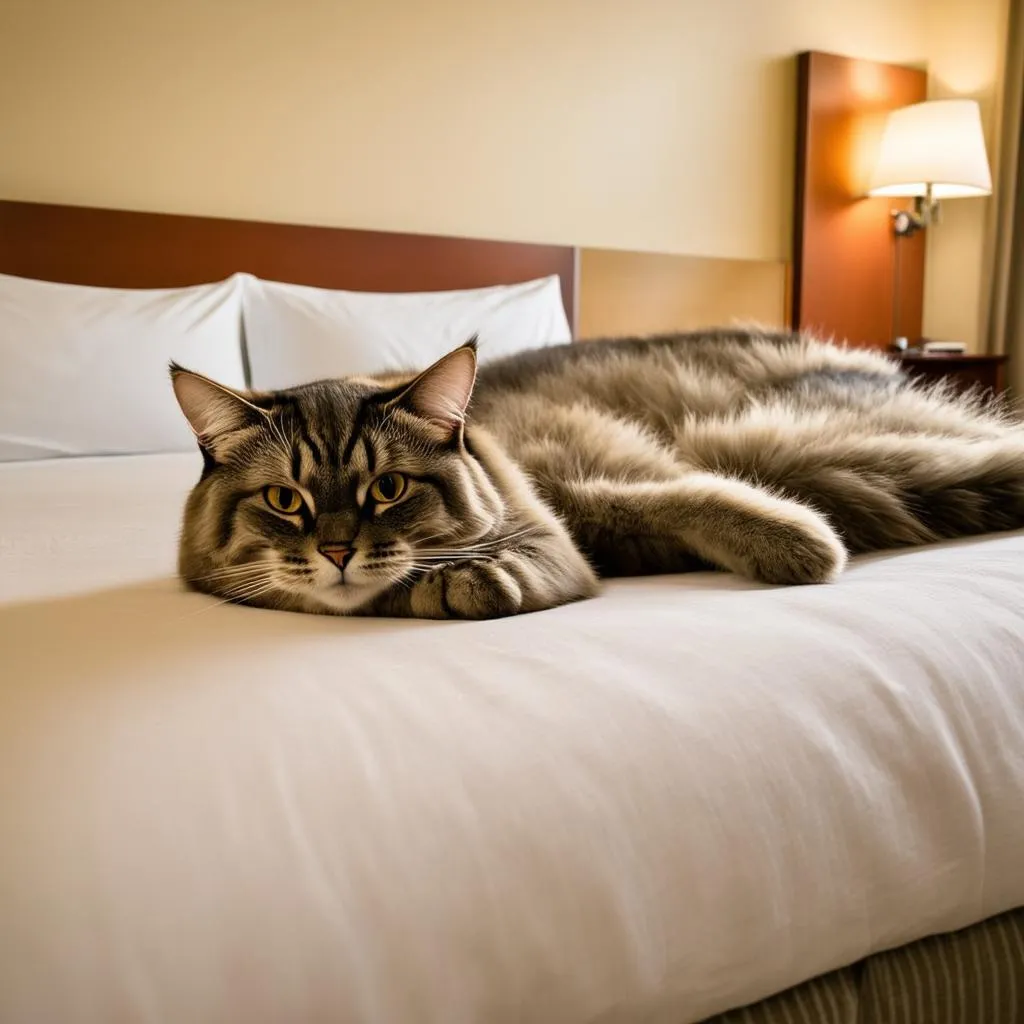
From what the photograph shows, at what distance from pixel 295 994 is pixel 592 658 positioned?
12.2 inches

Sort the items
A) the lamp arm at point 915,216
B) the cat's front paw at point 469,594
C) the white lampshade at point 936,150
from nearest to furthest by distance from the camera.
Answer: the cat's front paw at point 469,594, the white lampshade at point 936,150, the lamp arm at point 915,216

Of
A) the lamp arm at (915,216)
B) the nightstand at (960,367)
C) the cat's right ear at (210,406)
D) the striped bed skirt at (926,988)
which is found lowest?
the striped bed skirt at (926,988)

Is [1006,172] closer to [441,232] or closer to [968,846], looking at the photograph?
[441,232]

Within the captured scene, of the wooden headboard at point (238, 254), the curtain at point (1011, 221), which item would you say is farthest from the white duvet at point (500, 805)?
the curtain at point (1011, 221)

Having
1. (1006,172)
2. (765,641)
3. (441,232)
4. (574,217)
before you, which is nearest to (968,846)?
(765,641)

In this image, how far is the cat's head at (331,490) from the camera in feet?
3.06

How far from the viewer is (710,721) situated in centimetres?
67

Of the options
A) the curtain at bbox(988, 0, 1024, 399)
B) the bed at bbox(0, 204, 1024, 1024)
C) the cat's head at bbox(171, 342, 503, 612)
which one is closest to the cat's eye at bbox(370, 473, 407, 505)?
the cat's head at bbox(171, 342, 503, 612)

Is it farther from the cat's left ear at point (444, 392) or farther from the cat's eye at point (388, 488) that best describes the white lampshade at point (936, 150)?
the cat's eye at point (388, 488)

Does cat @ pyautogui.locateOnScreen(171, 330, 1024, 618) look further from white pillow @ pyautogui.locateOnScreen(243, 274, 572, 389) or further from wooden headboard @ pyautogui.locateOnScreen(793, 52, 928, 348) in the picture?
wooden headboard @ pyautogui.locateOnScreen(793, 52, 928, 348)

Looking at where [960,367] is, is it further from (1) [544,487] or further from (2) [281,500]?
(2) [281,500]

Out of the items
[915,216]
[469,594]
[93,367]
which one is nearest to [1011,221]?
[915,216]

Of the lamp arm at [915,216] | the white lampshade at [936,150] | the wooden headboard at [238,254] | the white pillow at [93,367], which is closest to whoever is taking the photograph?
the white pillow at [93,367]

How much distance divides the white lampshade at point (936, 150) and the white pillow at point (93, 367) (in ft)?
8.85
